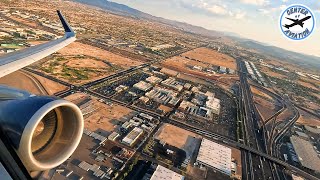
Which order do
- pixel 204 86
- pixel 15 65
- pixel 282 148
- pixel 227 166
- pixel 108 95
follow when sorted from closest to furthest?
pixel 15 65 → pixel 227 166 → pixel 282 148 → pixel 108 95 → pixel 204 86

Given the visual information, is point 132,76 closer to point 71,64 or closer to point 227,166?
point 71,64

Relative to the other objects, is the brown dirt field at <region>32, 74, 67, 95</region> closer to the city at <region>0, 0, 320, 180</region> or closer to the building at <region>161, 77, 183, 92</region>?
the city at <region>0, 0, 320, 180</region>

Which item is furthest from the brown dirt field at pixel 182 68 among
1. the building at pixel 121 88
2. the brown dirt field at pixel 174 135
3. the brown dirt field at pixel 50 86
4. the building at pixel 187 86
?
the brown dirt field at pixel 50 86

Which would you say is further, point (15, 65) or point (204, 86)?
point (204, 86)

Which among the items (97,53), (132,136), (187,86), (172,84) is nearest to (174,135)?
(132,136)

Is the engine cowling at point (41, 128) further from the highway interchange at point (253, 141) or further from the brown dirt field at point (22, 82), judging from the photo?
the brown dirt field at point (22, 82)

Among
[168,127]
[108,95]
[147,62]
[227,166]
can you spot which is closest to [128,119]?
[168,127]
